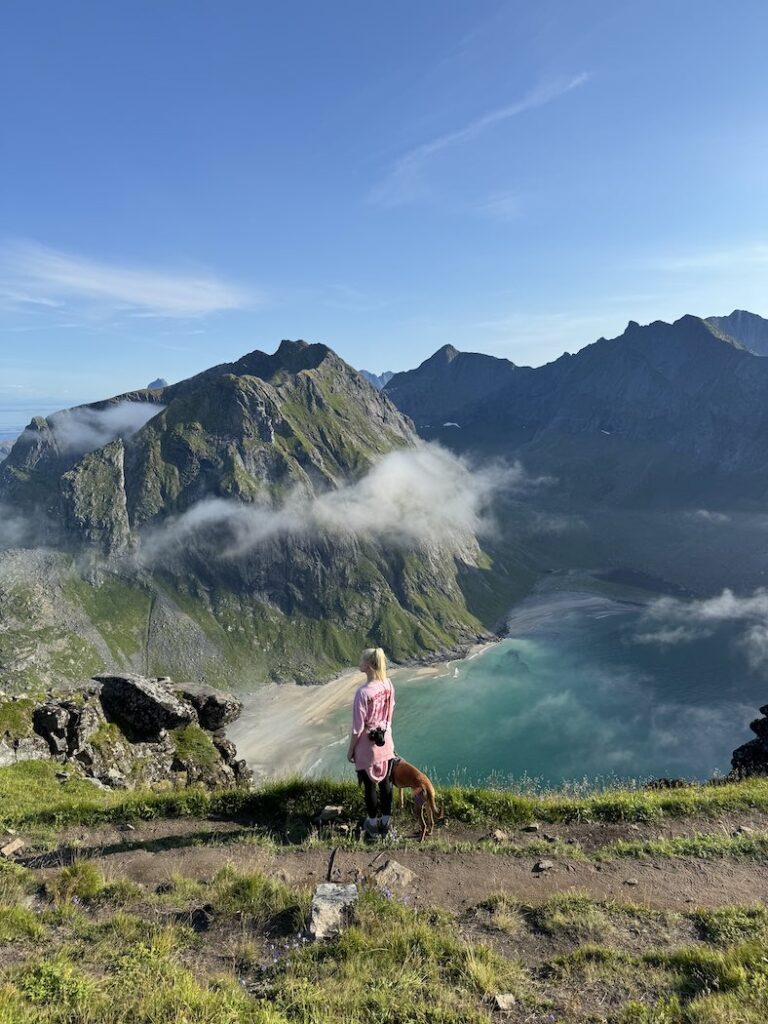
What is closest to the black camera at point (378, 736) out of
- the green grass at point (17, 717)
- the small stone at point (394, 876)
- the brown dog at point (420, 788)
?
the brown dog at point (420, 788)

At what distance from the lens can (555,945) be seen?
9680mm

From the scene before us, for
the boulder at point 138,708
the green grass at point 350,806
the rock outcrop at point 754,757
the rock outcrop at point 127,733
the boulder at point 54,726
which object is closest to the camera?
the green grass at point 350,806

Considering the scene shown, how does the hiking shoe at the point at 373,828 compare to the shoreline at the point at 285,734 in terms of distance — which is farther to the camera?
the shoreline at the point at 285,734

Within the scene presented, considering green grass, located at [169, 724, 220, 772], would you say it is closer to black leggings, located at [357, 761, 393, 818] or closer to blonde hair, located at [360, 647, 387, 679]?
black leggings, located at [357, 761, 393, 818]

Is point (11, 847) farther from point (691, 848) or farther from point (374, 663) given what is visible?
point (691, 848)

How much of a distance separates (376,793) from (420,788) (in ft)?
3.91

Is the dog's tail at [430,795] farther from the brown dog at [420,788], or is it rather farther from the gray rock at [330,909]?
the gray rock at [330,909]

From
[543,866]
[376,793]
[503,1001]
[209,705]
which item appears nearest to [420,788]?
[376,793]

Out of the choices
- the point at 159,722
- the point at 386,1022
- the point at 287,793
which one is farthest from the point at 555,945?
the point at 159,722

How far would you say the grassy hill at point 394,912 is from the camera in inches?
308

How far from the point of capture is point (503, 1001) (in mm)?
8031

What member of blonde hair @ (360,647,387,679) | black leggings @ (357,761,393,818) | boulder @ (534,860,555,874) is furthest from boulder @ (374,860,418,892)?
blonde hair @ (360,647,387,679)

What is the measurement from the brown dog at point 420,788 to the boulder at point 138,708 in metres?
31.6

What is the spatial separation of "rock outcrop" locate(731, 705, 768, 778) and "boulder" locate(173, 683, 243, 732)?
37.4 meters
